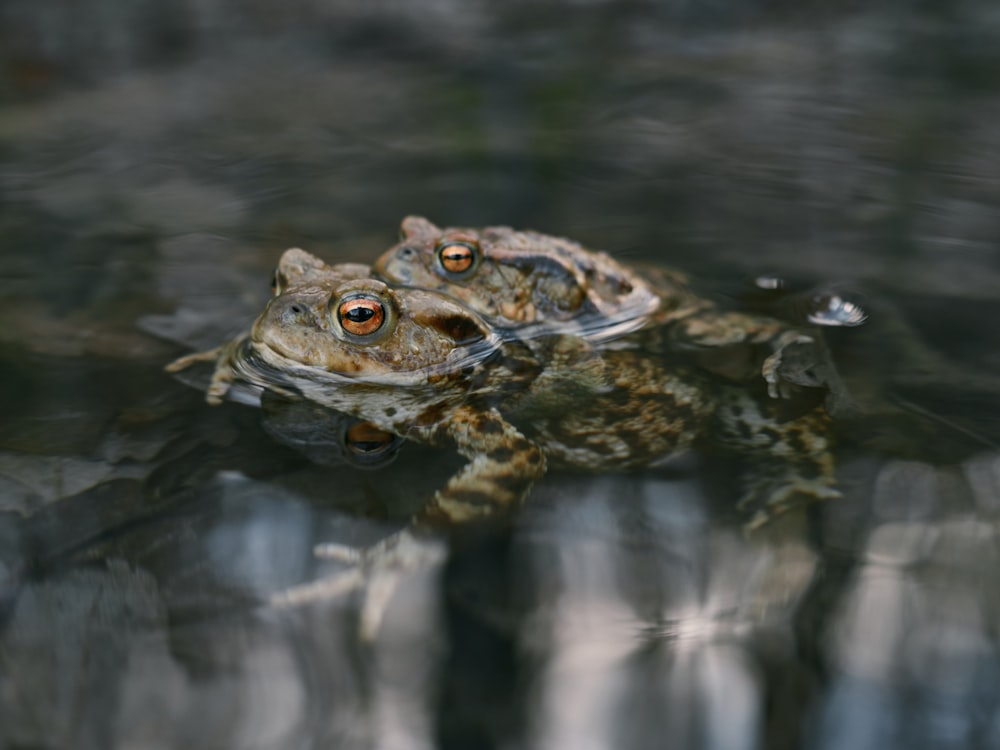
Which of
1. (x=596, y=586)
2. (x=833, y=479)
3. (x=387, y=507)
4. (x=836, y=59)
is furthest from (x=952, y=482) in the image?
(x=836, y=59)

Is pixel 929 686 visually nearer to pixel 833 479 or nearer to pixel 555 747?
pixel 833 479

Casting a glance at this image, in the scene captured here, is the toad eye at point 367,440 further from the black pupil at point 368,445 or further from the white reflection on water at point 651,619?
the white reflection on water at point 651,619

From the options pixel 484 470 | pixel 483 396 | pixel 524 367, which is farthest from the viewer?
pixel 524 367

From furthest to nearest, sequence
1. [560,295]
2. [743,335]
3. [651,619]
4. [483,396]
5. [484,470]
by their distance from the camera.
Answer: [560,295] < [743,335] < [483,396] < [484,470] < [651,619]

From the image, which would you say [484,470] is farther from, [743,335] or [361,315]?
[743,335]

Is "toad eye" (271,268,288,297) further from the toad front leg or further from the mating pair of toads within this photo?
the toad front leg

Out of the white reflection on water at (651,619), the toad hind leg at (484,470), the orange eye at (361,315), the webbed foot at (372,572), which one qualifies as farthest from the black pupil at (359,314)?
the white reflection on water at (651,619)

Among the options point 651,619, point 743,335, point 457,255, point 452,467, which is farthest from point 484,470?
point 743,335
